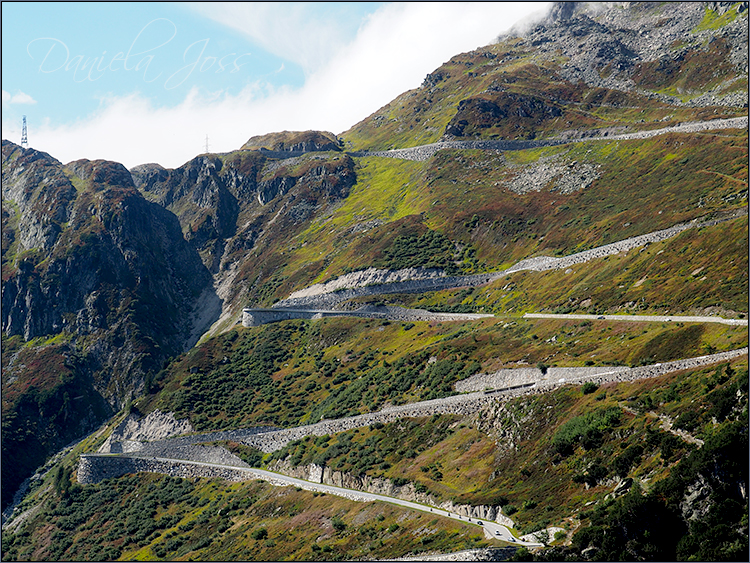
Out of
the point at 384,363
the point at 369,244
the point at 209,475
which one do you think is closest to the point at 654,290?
the point at 384,363

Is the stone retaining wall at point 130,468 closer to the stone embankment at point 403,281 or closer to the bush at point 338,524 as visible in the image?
the bush at point 338,524

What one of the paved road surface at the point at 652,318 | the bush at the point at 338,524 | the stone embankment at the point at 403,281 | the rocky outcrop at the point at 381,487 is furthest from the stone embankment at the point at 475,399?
the stone embankment at the point at 403,281

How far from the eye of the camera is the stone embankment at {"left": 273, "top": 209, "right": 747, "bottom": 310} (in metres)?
106

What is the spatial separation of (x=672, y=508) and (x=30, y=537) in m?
98.3

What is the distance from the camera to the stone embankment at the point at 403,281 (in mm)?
105562

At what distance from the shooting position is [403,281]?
431 ft

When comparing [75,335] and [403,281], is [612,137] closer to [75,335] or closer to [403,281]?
[403,281]

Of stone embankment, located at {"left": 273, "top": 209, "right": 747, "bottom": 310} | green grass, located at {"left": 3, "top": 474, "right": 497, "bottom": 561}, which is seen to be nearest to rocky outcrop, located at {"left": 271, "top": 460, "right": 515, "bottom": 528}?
green grass, located at {"left": 3, "top": 474, "right": 497, "bottom": 561}

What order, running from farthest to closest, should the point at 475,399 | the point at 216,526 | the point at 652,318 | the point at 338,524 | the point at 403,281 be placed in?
the point at 403,281 → the point at 216,526 → the point at 652,318 → the point at 475,399 → the point at 338,524

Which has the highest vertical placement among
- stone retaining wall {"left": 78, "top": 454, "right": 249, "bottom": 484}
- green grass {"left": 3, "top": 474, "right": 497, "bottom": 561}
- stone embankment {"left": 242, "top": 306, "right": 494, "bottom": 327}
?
stone embankment {"left": 242, "top": 306, "right": 494, "bottom": 327}

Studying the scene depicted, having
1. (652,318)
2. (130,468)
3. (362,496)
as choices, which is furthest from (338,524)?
(130,468)

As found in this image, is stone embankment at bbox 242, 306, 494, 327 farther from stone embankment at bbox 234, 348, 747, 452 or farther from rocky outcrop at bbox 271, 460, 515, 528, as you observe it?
rocky outcrop at bbox 271, 460, 515, 528

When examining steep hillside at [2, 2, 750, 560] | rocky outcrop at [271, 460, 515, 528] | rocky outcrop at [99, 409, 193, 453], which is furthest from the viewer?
rocky outcrop at [99, 409, 193, 453]

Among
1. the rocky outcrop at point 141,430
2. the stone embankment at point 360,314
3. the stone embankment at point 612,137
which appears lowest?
the rocky outcrop at point 141,430
